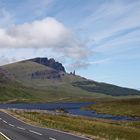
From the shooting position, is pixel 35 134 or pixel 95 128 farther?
pixel 95 128

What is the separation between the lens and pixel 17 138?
35281 millimetres

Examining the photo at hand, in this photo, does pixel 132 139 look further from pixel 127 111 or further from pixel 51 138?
pixel 127 111

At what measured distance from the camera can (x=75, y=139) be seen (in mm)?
33969

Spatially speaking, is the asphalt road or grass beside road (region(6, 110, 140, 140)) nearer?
the asphalt road

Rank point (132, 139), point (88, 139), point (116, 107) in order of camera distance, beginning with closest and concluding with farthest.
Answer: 1. point (88, 139)
2. point (132, 139)
3. point (116, 107)

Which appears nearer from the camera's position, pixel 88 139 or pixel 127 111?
pixel 88 139

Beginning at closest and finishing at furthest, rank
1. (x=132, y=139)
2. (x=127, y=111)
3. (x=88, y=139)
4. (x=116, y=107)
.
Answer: (x=88, y=139), (x=132, y=139), (x=127, y=111), (x=116, y=107)

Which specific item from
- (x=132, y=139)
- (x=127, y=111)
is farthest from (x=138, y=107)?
(x=132, y=139)

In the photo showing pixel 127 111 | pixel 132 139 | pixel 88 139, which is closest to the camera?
pixel 88 139

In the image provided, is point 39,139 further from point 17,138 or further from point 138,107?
point 138,107

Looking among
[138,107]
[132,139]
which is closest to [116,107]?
[138,107]

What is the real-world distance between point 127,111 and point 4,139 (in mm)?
119560

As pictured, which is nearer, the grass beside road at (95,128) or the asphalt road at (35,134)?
the asphalt road at (35,134)

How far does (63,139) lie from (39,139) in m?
2.22
